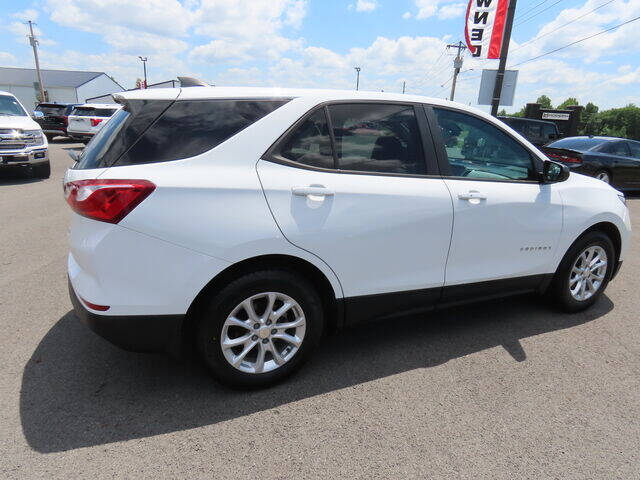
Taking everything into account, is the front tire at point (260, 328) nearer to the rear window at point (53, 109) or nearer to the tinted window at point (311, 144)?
the tinted window at point (311, 144)

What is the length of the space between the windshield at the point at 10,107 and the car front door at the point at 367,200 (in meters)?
10.0

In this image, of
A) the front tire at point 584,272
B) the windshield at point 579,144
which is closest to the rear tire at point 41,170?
the front tire at point 584,272

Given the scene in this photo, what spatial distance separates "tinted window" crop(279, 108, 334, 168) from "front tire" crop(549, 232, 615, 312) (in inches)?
95.1

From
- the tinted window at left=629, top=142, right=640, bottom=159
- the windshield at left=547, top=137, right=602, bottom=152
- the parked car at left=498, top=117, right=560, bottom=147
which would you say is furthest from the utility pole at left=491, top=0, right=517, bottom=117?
the parked car at left=498, top=117, right=560, bottom=147

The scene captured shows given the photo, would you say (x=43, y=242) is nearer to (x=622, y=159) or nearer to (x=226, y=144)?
(x=226, y=144)

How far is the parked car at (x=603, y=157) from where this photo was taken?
11.0 m

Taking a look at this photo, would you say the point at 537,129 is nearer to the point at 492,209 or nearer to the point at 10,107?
the point at 492,209

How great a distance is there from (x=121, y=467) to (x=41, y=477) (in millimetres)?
340

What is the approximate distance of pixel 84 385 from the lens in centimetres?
271

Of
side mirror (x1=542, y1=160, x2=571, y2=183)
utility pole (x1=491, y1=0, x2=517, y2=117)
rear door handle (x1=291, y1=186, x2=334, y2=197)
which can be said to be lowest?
rear door handle (x1=291, y1=186, x2=334, y2=197)

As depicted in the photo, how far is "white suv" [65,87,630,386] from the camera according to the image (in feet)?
7.55

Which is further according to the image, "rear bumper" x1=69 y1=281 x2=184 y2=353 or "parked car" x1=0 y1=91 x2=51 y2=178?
"parked car" x1=0 y1=91 x2=51 y2=178

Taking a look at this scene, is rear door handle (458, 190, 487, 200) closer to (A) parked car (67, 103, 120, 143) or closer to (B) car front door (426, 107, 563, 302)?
(B) car front door (426, 107, 563, 302)

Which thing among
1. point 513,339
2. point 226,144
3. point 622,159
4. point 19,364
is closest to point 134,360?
point 19,364
